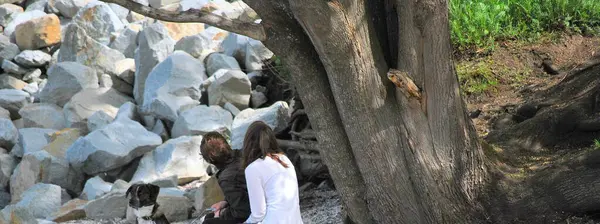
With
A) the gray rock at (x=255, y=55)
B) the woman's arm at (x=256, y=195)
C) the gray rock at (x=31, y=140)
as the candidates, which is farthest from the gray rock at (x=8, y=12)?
the woman's arm at (x=256, y=195)

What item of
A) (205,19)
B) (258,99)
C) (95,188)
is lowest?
(95,188)

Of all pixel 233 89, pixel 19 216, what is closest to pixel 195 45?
pixel 233 89

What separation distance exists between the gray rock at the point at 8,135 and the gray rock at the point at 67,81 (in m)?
1.14

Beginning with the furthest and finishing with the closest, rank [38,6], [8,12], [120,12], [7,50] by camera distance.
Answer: [8,12], [38,6], [120,12], [7,50]

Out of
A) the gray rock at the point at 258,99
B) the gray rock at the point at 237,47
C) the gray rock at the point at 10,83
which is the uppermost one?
the gray rock at the point at 237,47

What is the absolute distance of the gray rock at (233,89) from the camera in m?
13.2

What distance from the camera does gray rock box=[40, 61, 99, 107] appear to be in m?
15.8

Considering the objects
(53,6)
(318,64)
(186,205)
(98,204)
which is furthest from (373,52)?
(53,6)

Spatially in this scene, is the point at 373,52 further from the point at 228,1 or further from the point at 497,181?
the point at 228,1

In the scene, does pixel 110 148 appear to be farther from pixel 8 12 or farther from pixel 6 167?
pixel 8 12

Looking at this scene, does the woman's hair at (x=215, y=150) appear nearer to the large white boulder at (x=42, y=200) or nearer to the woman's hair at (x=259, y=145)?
the woman's hair at (x=259, y=145)

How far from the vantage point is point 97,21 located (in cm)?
1869

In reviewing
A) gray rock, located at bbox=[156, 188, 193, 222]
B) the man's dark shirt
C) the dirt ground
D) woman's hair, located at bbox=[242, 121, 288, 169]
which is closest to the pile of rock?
gray rock, located at bbox=[156, 188, 193, 222]

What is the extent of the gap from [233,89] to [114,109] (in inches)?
109
